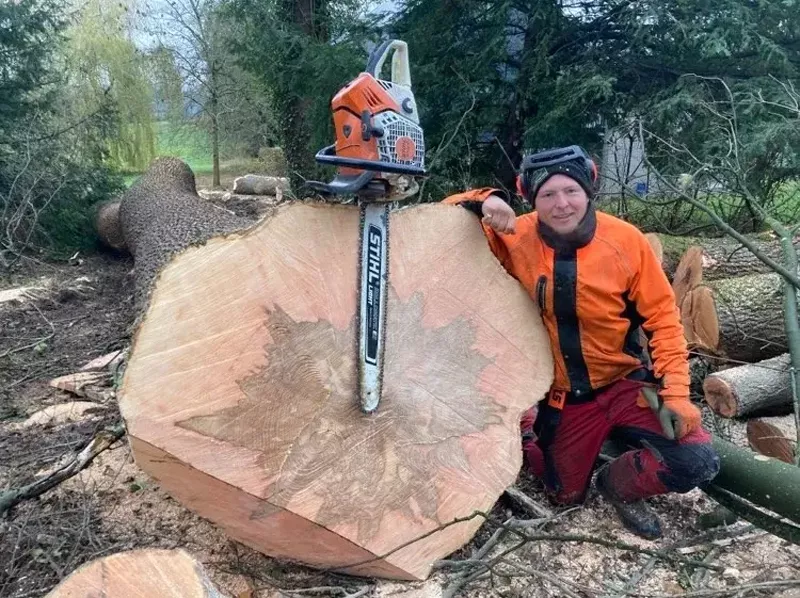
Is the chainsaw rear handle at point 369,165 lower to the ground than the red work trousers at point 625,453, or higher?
higher

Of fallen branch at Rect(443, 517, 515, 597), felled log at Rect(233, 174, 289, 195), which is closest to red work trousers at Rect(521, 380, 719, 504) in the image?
fallen branch at Rect(443, 517, 515, 597)

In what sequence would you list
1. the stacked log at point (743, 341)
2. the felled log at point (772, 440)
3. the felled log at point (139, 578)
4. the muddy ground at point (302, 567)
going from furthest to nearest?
1. the stacked log at point (743, 341)
2. the felled log at point (772, 440)
3. the muddy ground at point (302, 567)
4. the felled log at point (139, 578)

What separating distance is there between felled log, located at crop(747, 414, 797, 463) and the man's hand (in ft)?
4.57

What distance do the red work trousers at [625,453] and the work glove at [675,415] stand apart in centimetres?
5

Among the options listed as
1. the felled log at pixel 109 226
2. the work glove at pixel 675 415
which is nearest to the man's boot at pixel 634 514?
the work glove at pixel 675 415

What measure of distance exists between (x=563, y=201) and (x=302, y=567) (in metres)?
1.41

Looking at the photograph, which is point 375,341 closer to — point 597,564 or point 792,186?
point 597,564

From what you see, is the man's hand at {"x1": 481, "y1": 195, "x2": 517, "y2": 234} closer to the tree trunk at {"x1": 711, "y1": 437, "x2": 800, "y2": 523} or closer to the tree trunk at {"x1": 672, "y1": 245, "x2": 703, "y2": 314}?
the tree trunk at {"x1": 711, "y1": 437, "x2": 800, "y2": 523}

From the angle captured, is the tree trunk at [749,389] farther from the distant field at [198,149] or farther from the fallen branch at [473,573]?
the distant field at [198,149]

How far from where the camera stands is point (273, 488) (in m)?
1.61

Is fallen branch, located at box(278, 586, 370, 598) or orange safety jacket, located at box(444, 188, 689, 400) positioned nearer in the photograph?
fallen branch, located at box(278, 586, 370, 598)

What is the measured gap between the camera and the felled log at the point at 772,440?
8.06ft

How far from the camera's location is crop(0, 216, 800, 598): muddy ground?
74.9 inches

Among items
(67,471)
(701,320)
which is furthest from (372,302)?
(701,320)
